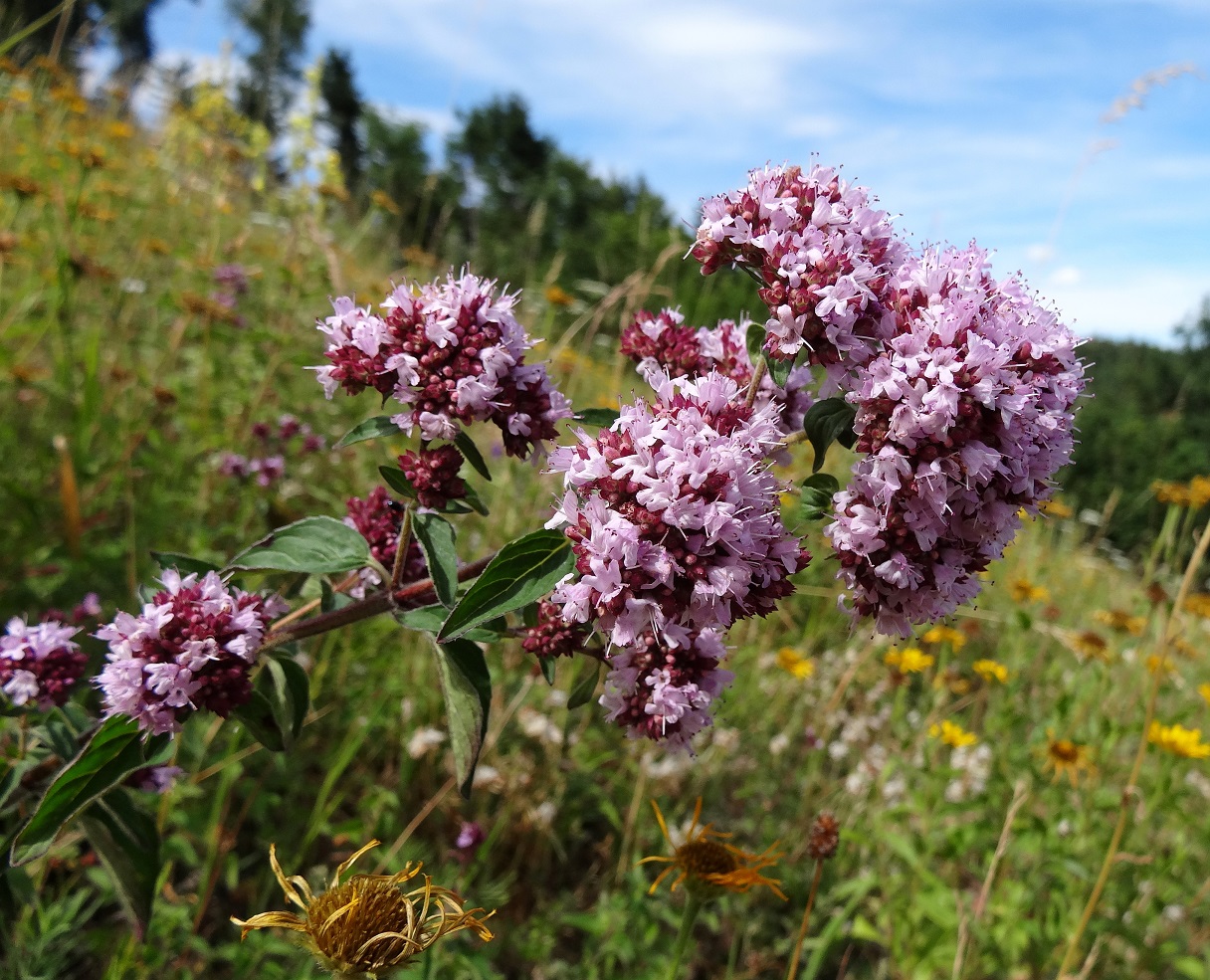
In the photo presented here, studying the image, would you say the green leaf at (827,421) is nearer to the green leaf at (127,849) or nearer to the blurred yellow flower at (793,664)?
the green leaf at (127,849)

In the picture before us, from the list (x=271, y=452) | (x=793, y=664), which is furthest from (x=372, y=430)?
(x=793, y=664)

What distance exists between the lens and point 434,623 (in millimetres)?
1437

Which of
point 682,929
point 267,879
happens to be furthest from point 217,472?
point 682,929

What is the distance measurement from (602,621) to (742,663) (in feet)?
11.0

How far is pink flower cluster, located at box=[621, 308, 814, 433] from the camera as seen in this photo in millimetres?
1628

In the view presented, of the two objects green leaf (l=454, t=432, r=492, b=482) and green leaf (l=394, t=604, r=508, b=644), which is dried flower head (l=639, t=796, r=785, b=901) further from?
green leaf (l=454, t=432, r=492, b=482)

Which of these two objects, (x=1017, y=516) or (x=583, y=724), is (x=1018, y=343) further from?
(x=583, y=724)

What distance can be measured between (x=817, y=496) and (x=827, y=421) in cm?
15

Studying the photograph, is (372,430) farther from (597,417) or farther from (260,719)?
(260,719)

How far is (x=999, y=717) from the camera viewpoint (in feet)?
11.8

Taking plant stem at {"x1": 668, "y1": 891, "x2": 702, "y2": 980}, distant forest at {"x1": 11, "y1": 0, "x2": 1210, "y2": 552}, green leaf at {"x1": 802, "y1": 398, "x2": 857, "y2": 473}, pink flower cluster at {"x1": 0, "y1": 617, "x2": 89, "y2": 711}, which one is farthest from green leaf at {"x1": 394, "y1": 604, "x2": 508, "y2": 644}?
distant forest at {"x1": 11, "y1": 0, "x2": 1210, "y2": 552}

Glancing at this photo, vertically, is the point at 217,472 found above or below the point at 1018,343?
below

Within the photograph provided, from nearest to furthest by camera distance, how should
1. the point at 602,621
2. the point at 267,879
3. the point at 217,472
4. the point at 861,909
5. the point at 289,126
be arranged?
the point at 602,621 < the point at 267,879 < the point at 861,909 < the point at 217,472 < the point at 289,126

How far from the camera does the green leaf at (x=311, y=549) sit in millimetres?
1478
